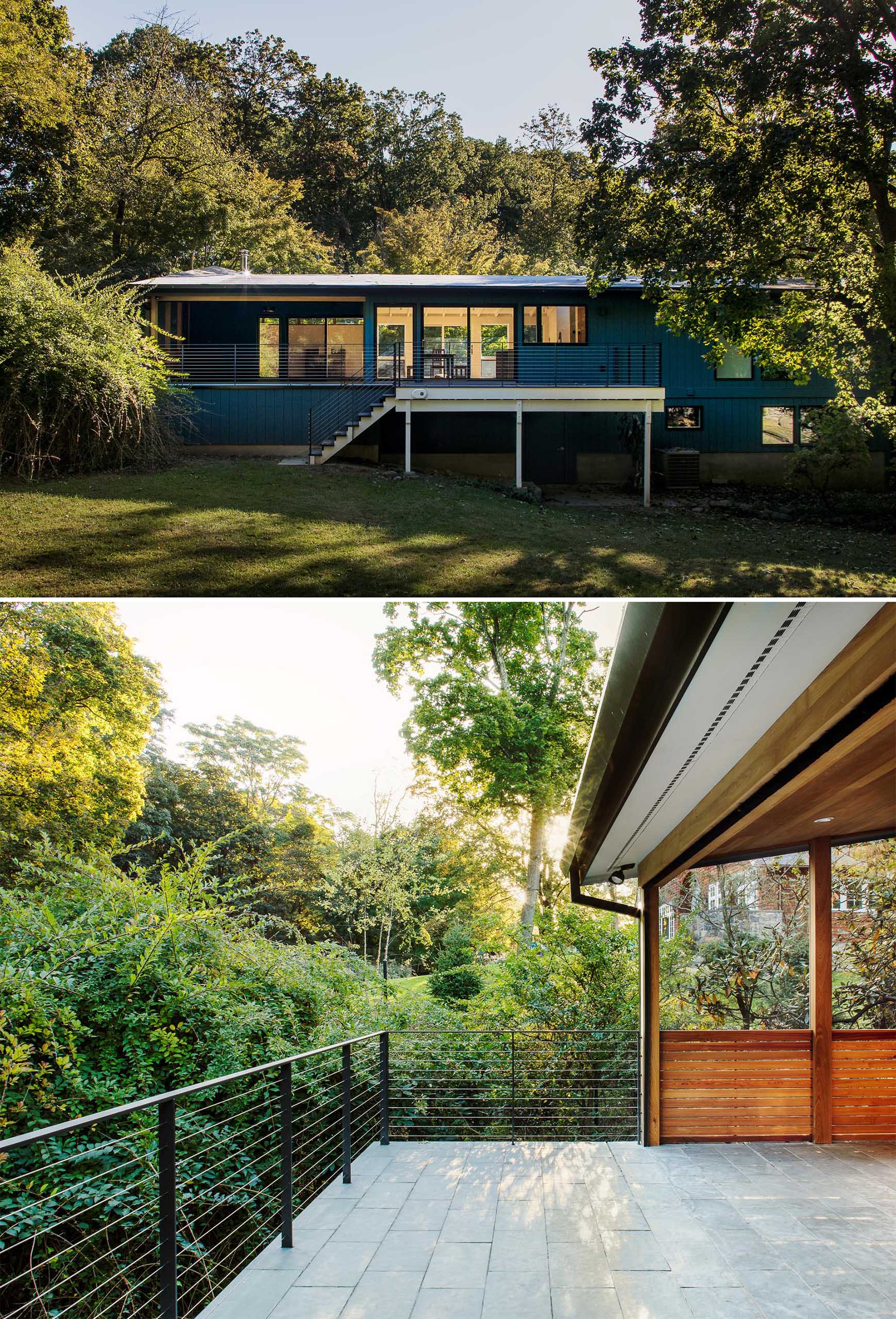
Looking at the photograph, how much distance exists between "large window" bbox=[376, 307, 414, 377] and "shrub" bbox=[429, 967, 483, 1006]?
10.1 m

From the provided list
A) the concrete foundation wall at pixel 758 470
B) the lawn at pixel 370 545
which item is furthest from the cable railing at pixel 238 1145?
the concrete foundation wall at pixel 758 470

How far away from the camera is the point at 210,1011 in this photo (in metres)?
5.58

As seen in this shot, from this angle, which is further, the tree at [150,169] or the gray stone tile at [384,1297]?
the tree at [150,169]

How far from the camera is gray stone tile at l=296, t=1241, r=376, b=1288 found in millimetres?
3482

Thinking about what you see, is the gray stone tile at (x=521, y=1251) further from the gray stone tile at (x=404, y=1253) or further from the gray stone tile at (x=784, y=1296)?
the gray stone tile at (x=784, y=1296)

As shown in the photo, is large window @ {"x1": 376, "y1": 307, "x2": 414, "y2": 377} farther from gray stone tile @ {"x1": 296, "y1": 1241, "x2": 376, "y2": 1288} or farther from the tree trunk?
gray stone tile @ {"x1": 296, "y1": 1241, "x2": 376, "y2": 1288}

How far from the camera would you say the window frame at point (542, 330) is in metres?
15.9

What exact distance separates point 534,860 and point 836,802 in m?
12.3

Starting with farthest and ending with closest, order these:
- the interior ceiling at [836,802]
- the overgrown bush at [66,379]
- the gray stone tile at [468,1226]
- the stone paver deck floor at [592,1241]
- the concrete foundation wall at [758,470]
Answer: the concrete foundation wall at [758,470]
the overgrown bush at [66,379]
the gray stone tile at [468,1226]
the stone paver deck floor at [592,1241]
the interior ceiling at [836,802]

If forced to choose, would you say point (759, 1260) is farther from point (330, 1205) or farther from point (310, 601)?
point (310, 601)

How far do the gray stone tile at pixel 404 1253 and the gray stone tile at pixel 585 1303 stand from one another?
1.95 feet

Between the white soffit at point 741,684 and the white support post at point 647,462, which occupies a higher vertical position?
the white support post at point 647,462

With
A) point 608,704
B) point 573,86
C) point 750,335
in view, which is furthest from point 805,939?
point 573,86

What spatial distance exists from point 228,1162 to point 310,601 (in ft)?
18.9
